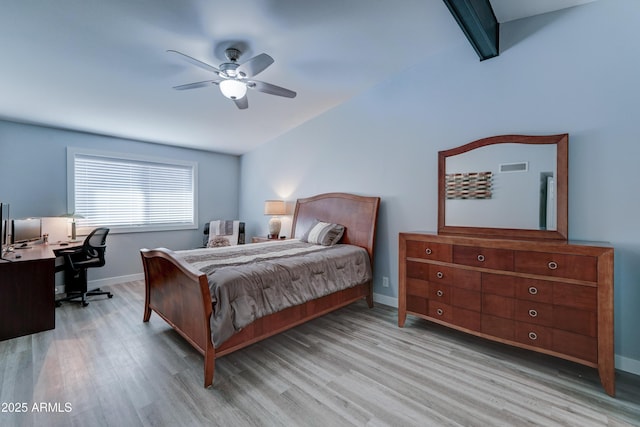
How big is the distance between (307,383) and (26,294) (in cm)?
283

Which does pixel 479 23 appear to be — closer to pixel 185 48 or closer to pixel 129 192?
pixel 185 48

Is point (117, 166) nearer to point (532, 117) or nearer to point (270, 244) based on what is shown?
point (270, 244)

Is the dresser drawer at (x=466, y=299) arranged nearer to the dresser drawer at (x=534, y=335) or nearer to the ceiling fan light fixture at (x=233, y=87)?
the dresser drawer at (x=534, y=335)

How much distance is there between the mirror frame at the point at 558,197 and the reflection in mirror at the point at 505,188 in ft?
0.12

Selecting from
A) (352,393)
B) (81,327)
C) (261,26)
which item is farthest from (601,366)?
(81,327)

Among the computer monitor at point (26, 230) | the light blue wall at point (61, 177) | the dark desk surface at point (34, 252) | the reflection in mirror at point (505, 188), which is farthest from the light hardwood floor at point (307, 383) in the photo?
the light blue wall at point (61, 177)

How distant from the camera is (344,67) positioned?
10.2ft

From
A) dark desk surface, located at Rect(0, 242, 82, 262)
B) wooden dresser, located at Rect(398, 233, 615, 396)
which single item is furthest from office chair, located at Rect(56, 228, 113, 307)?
wooden dresser, located at Rect(398, 233, 615, 396)

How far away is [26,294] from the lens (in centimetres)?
266

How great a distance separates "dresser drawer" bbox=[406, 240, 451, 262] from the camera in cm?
262

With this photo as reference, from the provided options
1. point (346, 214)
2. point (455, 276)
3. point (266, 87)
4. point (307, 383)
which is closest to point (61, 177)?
point (266, 87)

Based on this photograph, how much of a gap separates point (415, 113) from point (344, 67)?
0.99 m

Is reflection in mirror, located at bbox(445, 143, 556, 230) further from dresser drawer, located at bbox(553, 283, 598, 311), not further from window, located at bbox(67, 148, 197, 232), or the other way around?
window, located at bbox(67, 148, 197, 232)

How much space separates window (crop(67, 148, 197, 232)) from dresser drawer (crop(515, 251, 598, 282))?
5.11 metres
